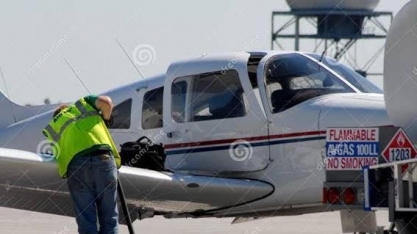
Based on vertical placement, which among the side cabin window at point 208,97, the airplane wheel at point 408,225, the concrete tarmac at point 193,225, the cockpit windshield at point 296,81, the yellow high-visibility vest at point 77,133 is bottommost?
the concrete tarmac at point 193,225

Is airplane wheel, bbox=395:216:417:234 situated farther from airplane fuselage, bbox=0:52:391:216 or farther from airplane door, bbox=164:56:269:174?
airplane door, bbox=164:56:269:174

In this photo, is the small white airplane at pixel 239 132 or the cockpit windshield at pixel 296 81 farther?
the cockpit windshield at pixel 296 81

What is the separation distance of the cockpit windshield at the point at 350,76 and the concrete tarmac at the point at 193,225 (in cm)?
419

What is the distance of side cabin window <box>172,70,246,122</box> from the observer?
1741 cm

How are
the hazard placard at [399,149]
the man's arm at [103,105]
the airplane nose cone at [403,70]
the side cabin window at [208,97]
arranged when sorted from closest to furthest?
1. the hazard placard at [399,149]
2. the airplane nose cone at [403,70]
3. the man's arm at [103,105]
4. the side cabin window at [208,97]

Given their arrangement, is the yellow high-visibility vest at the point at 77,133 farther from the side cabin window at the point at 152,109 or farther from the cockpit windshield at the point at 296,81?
the side cabin window at the point at 152,109

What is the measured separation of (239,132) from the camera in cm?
1731

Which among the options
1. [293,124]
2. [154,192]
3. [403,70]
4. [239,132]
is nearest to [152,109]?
[239,132]

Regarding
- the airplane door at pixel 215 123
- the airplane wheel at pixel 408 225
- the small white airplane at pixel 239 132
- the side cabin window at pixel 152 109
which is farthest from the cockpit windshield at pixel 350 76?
the airplane wheel at pixel 408 225

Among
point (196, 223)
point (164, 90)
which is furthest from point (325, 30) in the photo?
point (164, 90)

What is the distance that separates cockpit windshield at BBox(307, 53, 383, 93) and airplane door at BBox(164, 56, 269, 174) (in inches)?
39.4

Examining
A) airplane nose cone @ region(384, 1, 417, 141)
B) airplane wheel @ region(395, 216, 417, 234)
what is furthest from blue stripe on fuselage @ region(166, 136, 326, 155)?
airplane wheel @ region(395, 216, 417, 234)

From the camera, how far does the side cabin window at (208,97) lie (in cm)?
1741

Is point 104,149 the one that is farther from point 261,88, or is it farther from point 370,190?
point 261,88
